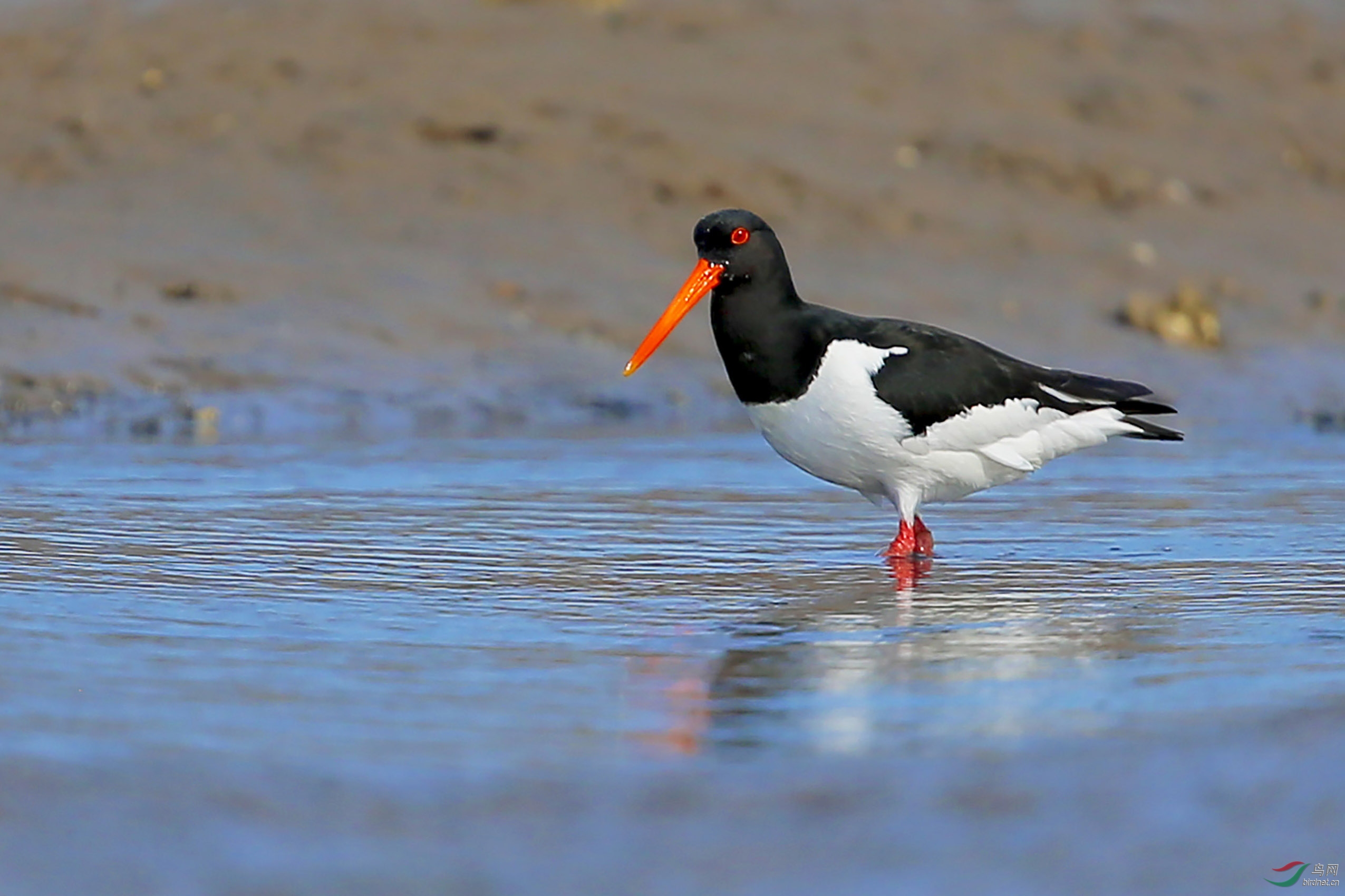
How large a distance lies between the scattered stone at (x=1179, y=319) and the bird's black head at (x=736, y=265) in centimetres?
497


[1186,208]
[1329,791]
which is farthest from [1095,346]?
[1329,791]

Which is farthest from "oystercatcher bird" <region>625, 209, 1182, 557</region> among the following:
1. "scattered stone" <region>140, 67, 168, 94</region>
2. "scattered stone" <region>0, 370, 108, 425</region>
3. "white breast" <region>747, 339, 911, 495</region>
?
"scattered stone" <region>140, 67, 168, 94</region>

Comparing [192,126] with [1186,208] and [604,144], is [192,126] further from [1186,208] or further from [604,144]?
[1186,208]

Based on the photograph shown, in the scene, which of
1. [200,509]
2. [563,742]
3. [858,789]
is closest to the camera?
[858,789]

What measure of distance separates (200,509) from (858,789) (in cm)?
383

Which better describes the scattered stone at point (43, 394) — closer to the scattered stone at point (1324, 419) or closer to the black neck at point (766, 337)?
the black neck at point (766, 337)

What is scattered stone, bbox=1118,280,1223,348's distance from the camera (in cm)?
1096

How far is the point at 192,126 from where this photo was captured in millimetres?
11211

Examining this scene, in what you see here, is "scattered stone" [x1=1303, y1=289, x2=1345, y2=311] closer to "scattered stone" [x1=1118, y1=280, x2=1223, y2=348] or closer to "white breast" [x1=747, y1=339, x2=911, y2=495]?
"scattered stone" [x1=1118, y1=280, x2=1223, y2=348]

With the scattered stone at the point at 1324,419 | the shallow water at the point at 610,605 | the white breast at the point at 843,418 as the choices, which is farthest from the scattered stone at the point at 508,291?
the white breast at the point at 843,418

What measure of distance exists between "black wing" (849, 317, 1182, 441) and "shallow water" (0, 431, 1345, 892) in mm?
416

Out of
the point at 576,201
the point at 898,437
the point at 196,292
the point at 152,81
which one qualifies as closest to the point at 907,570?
the point at 898,437

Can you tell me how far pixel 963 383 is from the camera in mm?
6391

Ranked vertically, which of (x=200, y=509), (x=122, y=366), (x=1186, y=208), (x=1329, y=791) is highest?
(x=1186, y=208)
